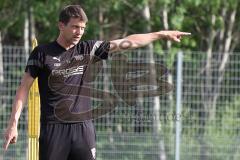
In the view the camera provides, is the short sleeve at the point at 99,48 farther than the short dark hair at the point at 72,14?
Yes

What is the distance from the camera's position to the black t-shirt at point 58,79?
212 inches

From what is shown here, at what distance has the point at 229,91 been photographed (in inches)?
388

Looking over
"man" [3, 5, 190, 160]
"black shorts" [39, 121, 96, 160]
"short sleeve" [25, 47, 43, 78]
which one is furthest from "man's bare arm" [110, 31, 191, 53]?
"black shorts" [39, 121, 96, 160]

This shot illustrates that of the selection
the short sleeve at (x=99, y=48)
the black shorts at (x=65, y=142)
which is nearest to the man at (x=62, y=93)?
the black shorts at (x=65, y=142)

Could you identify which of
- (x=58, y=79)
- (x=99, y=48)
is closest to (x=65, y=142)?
(x=58, y=79)

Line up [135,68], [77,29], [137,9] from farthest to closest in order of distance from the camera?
[137,9]
[135,68]
[77,29]

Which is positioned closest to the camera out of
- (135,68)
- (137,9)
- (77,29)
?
(77,29)

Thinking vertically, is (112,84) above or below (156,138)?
above

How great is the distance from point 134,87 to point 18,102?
4.41 metres

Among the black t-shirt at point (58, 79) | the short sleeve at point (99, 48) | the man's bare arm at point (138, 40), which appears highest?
the man's bare arm at point (138, 40)

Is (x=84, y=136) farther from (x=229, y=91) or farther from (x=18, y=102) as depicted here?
(x=229, y=91)

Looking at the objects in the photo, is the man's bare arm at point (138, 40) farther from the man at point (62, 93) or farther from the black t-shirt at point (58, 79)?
the black t-shirt at point (58, 79)

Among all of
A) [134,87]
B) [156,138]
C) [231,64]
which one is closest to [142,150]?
[156,138]

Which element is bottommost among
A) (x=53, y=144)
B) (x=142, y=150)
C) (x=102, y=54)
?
(x=142, y=150)
